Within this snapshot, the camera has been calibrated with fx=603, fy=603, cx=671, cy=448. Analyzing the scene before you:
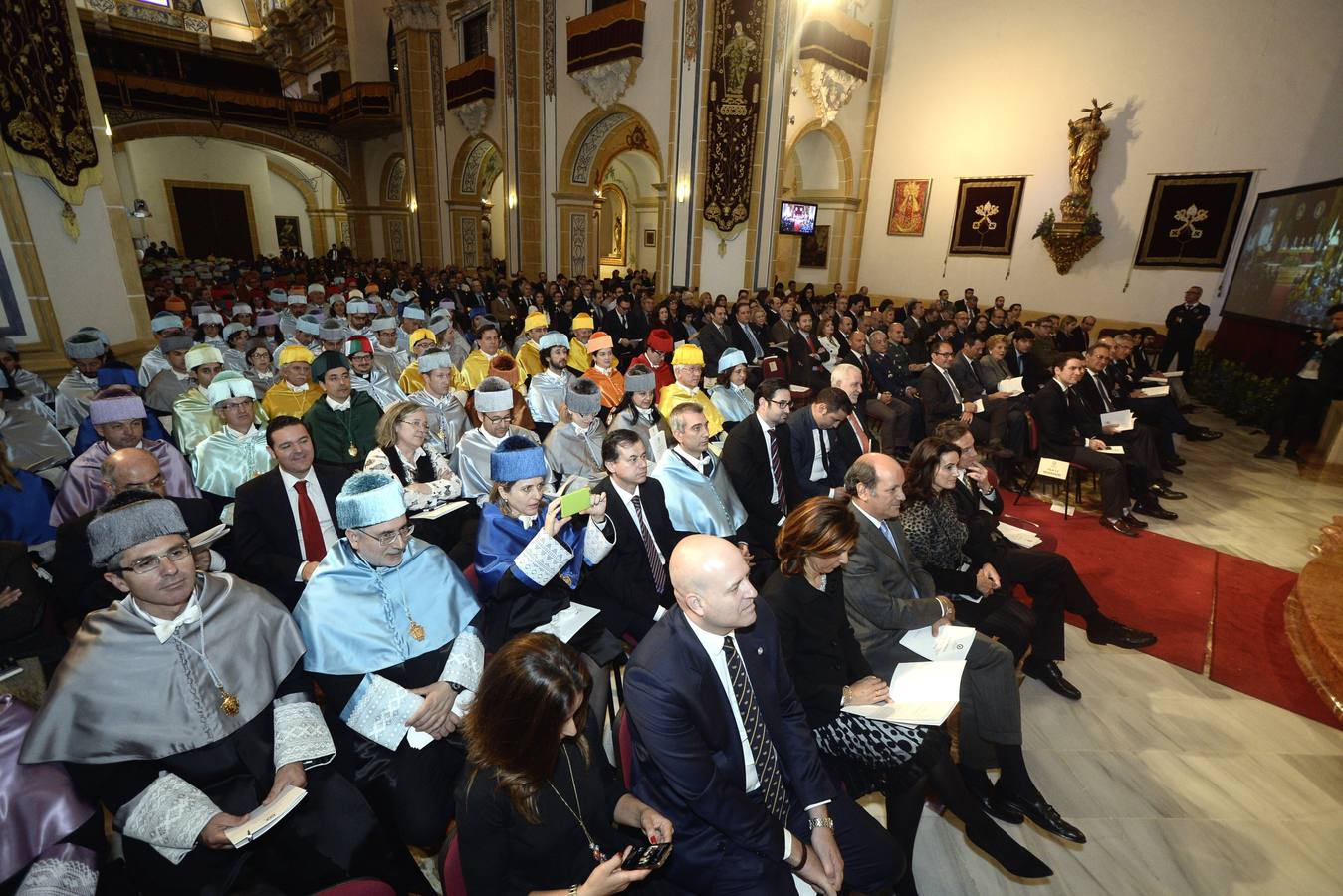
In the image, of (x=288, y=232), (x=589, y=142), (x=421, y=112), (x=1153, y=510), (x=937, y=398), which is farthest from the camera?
(x=288, y=232)

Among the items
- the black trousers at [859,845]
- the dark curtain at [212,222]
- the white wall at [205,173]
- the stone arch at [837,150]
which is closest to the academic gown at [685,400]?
the black trousers at [859,845]

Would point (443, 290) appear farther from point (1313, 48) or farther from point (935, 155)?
point (1313, 48)

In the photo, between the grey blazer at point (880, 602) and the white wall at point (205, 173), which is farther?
the white wall at point (205, 173)

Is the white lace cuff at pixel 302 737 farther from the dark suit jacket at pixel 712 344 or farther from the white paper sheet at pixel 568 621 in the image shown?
the dark suit jacket at pixel 712 344

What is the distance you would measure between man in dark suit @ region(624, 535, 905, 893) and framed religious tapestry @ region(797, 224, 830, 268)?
17.3 meters

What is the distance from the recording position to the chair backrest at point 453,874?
1.75 meters

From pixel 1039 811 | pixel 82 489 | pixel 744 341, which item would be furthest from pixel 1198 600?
pixel 82 489

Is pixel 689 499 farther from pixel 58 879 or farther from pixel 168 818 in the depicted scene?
pixel 58 879

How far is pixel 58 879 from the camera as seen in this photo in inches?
71.4

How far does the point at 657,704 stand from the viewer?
1.98m

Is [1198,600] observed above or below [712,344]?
below

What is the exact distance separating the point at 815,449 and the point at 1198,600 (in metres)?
3.37

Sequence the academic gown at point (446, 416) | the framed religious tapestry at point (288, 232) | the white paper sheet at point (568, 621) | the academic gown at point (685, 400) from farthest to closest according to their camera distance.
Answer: the framed religious tapestry at point (288, 232), the academic gown at point (685, 400), the academic gown at point (446, 416), the white paper sheet at point (568, 621)

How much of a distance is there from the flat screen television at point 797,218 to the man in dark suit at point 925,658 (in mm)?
14513
